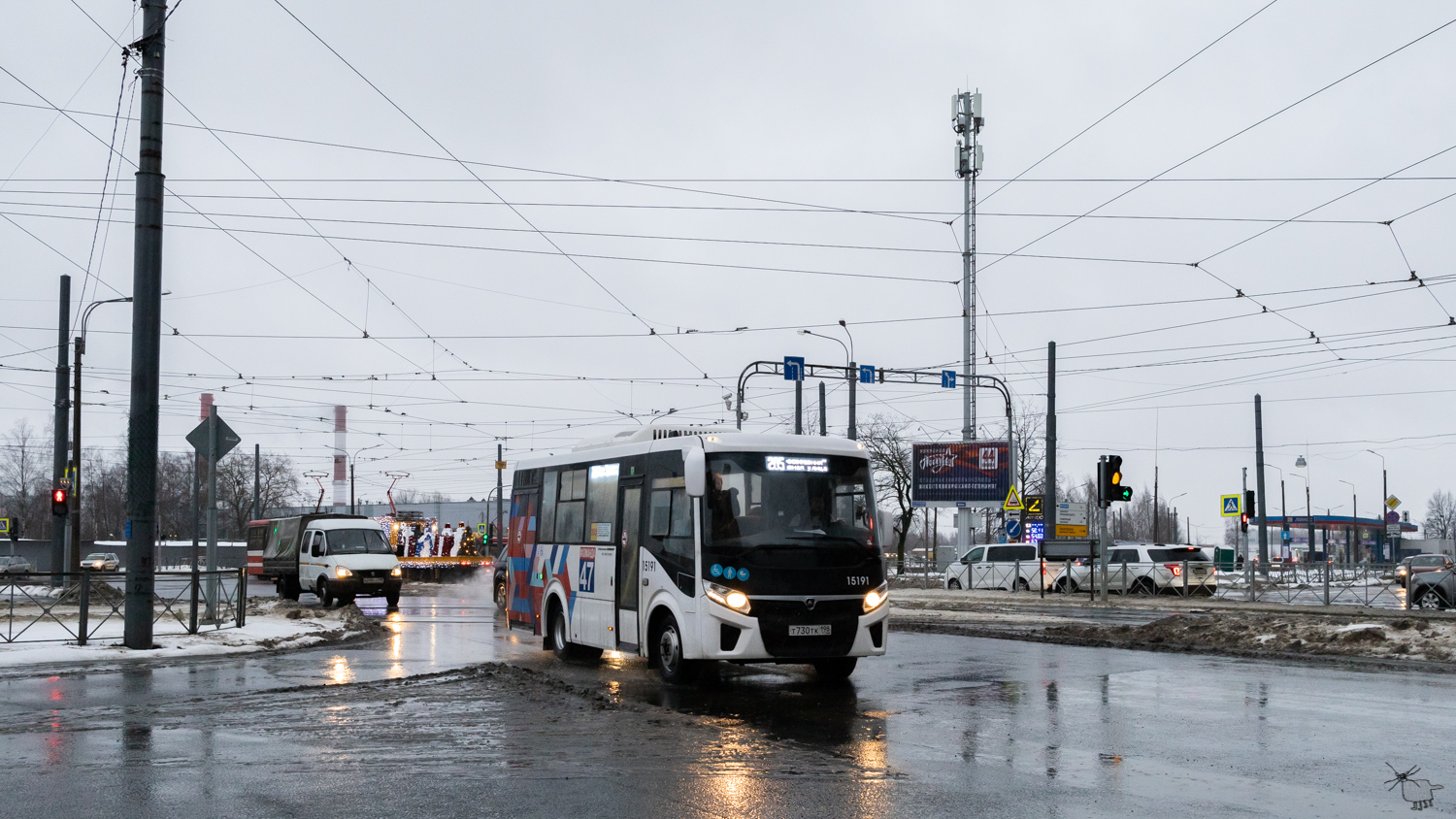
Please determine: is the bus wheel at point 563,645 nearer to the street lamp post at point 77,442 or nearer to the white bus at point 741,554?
the white bus at point 741,554

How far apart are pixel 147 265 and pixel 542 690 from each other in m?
8.01

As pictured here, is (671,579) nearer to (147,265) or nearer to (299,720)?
(299,720)

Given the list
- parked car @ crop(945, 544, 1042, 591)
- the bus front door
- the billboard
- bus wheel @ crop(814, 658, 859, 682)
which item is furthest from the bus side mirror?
the billboard

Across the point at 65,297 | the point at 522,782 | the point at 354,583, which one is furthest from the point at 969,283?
the point at 522,782

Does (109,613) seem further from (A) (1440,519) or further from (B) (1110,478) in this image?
(A) (1440,519)

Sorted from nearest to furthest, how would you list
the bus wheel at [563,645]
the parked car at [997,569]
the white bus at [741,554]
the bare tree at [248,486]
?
the white bus at [741,554]
the bus wheel at [563,645]
the parked car at [997,569]
the bare tree at [248,486]

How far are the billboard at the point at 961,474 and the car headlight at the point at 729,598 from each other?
36.2 metres

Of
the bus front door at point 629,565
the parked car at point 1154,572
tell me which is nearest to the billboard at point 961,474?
the parked car at point 1154,572

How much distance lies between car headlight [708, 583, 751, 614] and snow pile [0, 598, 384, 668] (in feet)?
24.0

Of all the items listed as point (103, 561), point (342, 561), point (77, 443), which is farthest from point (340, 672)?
point (103, 561)

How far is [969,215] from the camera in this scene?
41.8 metres

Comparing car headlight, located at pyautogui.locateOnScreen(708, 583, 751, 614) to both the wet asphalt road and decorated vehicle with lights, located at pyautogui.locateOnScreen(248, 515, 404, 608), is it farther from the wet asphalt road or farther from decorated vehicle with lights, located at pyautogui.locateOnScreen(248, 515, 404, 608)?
decorated vehicle with lights, located at pyautogui.locateOnScreen(248, 515, 404, 608)

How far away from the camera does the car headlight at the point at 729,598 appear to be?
1225 centimetres

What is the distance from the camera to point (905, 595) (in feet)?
116
